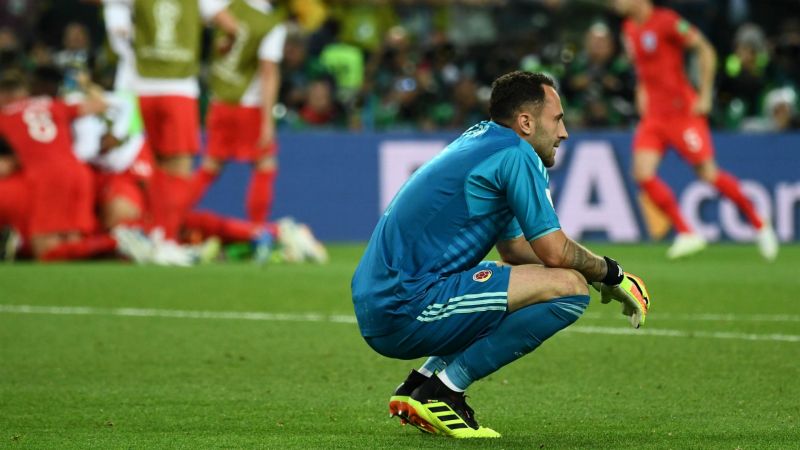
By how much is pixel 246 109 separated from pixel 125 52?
4.41ft

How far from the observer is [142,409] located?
621 cm

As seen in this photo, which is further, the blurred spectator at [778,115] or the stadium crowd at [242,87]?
the blurred spectator at [778,115]

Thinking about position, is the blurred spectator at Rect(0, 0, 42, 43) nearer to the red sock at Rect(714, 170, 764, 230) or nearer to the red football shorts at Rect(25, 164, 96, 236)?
the red football shorts at Rect(25, 164, 96, 236)

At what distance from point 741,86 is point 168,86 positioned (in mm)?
9454

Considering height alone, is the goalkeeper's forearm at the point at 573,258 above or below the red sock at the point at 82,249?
above

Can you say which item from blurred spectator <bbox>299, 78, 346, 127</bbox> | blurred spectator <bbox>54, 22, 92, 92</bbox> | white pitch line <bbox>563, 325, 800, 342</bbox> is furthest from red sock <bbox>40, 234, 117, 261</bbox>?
white pitch line <bbox>563, 325, 800, 342</bbox>

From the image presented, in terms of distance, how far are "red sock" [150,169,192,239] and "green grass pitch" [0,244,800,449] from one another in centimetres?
164

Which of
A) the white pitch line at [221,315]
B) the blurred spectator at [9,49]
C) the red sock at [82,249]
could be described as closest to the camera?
the white pitch line at [221,315]

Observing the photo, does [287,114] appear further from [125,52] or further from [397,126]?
[125,52]

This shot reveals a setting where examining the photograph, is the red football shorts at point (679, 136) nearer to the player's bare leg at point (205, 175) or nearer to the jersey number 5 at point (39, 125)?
the player's bare leg at point (205, 175)

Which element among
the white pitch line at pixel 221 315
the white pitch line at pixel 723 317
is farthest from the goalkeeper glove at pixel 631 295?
the white pitch line at pixel 723 317

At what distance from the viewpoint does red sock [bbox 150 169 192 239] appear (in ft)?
44.9

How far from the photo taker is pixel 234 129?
14578mm

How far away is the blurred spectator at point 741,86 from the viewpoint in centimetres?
2002
